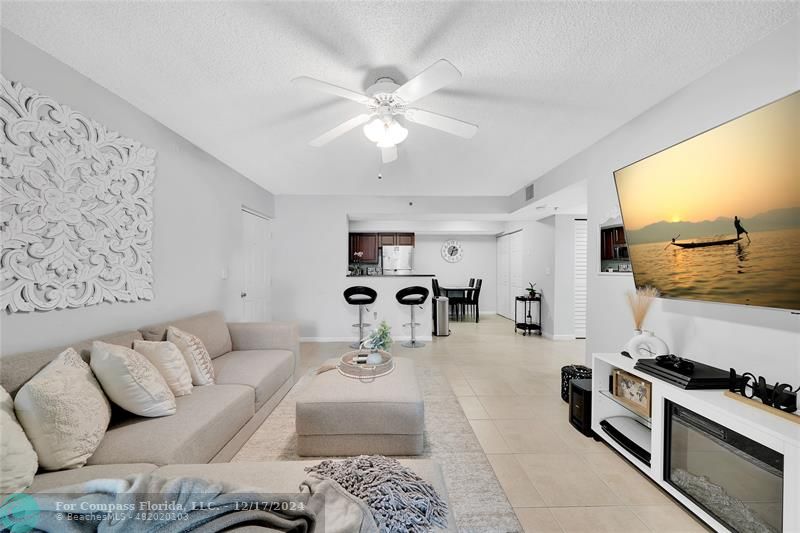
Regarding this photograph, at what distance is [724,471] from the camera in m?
1.57

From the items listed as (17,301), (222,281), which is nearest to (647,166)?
(17,301)

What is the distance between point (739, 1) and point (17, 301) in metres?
3.73

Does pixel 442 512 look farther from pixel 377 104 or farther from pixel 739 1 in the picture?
pixel 739 1

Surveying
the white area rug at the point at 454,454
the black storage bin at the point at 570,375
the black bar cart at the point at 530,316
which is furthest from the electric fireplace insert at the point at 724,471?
the black bar cart at the point at 530,316

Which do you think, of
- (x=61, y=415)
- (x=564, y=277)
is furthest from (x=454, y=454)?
(x=564, y=277)

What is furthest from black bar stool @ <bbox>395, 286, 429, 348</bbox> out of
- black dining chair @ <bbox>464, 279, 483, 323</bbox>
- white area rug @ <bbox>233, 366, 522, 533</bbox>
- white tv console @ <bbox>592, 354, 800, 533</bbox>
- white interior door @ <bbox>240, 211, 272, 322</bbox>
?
white tv console @ <bbox>592, 354, 800, 533</bbox>

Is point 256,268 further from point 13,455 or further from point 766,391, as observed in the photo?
point 766,391

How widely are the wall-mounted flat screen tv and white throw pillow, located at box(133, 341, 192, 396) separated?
318 centimetres

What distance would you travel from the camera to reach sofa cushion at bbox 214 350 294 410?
2416 mm

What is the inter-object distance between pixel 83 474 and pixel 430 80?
2347 mm

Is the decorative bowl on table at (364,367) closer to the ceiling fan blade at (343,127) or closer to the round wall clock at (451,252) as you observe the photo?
the ceiling fan blade at (343,127)

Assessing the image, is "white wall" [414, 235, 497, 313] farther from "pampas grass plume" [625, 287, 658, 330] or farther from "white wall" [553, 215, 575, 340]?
"pampas grass plume" [625, 287, 658, 330]

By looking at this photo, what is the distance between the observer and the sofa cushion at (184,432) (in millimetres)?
1446

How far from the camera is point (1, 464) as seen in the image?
3.76 ft
